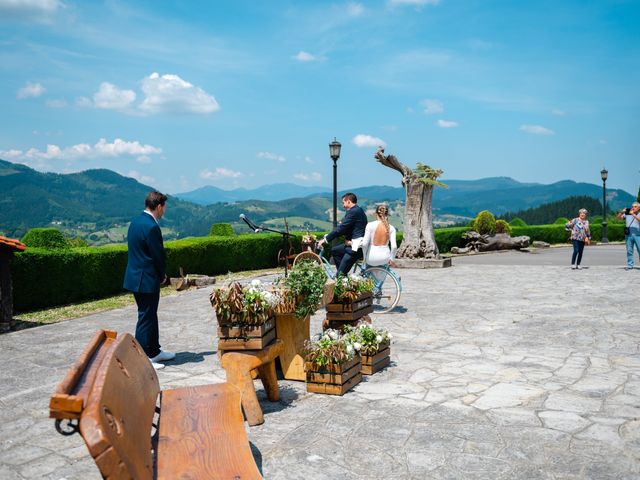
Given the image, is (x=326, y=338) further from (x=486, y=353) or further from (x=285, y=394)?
(x=486, y=353)

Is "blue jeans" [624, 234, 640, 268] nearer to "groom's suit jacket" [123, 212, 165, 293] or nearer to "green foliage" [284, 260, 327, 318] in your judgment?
"green foliage" [284, 260, 327, 318]

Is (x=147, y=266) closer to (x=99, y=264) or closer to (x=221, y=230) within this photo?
(x=99, y=264)

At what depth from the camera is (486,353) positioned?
7.52m

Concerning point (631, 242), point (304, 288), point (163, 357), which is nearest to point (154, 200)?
point (163, 357)

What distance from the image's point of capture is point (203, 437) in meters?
3.40

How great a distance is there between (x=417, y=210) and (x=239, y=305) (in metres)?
15.6

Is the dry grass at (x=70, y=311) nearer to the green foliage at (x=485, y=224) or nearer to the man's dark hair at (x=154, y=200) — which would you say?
the man's dark hair at (x=154, y=200)

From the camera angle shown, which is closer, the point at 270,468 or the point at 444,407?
the point at 270,468

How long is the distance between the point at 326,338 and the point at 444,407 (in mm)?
1450

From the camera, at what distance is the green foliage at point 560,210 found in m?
77.4

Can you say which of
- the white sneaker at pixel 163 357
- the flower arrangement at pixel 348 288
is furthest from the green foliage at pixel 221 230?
the flower arrangement at pixel 348 288

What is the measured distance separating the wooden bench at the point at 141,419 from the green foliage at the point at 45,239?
1094 centimetres

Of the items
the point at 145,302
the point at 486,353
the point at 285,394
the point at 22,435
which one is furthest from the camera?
the point at 486,353

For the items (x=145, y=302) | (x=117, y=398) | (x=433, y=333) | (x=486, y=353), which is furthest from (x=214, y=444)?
(x=433, y=333)
